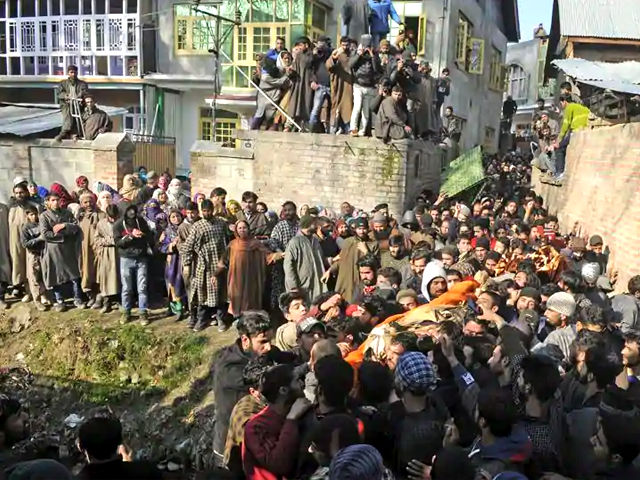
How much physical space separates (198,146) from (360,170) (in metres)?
3.15

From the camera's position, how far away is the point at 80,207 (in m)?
8.25

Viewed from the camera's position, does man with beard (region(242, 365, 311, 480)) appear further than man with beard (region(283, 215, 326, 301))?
No

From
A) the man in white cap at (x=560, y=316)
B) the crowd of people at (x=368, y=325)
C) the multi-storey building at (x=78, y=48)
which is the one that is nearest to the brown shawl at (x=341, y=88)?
the crowd of people at (x=368, y=325)

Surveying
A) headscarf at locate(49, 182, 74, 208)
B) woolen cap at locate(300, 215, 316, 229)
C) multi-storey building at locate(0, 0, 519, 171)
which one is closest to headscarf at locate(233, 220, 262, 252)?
woolen cap at locate(300, 215, 316, 229)

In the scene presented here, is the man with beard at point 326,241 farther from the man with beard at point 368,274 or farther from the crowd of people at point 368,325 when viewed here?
the man with beard at point 368,274

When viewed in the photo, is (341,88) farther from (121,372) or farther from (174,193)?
(121,372)

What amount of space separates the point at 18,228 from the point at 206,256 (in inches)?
117

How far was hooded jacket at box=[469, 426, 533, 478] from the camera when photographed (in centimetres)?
275

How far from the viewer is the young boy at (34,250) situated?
26.3 ft

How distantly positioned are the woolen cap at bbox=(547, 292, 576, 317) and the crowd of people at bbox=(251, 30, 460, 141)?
5297 mm

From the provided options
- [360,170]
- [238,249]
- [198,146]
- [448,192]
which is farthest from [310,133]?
[238,249]

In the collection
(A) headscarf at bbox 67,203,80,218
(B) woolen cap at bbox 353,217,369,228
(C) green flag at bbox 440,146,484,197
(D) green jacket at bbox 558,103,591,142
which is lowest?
(A) headscarf at bbox 67,203,80,218

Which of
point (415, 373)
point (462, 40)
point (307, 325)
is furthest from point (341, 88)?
point (462, 40)

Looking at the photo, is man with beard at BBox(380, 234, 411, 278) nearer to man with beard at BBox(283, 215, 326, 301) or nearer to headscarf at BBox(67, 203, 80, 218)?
man with beard at BBox(283, 215, 326, 301)
